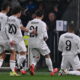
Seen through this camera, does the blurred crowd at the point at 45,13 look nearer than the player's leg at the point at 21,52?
No

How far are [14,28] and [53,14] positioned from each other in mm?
6078

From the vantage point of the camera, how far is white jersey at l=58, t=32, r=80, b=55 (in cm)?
2066

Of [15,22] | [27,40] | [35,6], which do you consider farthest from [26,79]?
[35,6]

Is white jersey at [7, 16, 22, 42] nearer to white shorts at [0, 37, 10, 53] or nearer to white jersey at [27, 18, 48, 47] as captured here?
white shorts at [0, 37, 10, 53]

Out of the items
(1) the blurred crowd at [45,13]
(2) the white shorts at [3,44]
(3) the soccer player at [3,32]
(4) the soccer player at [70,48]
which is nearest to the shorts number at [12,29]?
(3) the soccer player at [3,32]

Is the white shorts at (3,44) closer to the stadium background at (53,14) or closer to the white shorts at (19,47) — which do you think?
the white shorts at (19,47)

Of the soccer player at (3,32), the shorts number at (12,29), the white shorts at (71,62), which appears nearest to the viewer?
the shorts number at (12,29)

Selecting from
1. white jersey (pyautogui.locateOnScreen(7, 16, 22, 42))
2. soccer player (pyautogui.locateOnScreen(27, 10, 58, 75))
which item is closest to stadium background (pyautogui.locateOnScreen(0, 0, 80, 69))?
soccer player (pyautogui.locateOnScreen(27, 10, 58, 75))

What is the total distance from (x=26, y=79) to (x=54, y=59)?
6652 mm

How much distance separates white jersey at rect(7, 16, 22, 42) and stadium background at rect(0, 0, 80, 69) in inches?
152

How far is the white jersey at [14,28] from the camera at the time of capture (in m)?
20.5

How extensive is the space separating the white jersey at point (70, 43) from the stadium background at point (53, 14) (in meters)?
4.08

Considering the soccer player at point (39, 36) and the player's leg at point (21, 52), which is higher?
the soccer player at point (39, 36)

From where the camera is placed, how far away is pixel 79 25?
1038 inches
